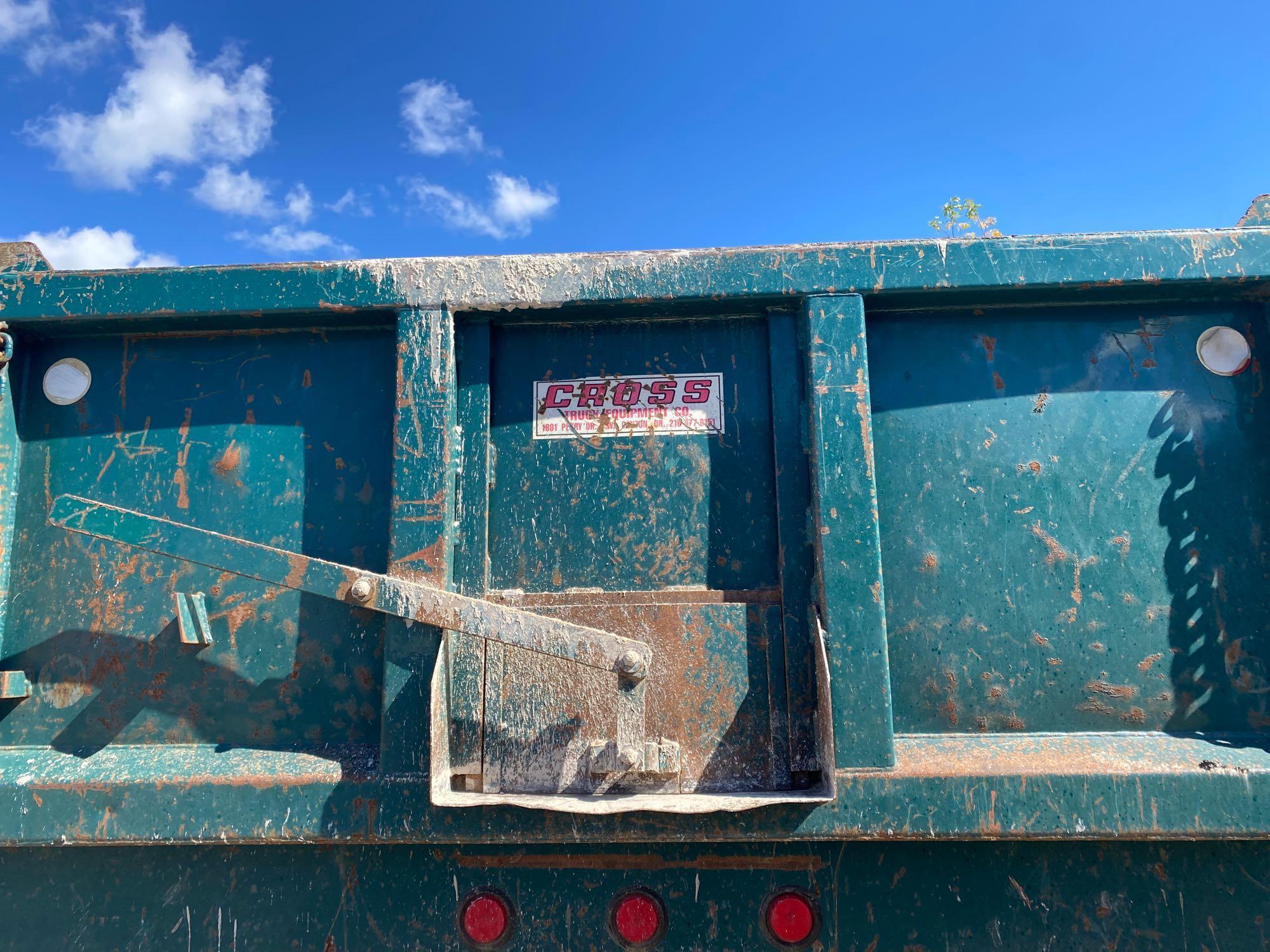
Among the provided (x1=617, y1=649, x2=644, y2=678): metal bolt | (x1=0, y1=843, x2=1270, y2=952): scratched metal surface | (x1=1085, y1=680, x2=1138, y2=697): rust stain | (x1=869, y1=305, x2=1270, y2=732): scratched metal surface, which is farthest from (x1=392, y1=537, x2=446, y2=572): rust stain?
(x1=1085, y1=680, x2=1138, y2=697): rust stain

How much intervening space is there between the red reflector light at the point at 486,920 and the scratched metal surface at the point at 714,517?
0.18m

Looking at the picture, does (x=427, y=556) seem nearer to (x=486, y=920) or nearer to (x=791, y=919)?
(x=486, y=920)

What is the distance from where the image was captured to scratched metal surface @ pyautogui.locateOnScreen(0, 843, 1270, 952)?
1.57 meters

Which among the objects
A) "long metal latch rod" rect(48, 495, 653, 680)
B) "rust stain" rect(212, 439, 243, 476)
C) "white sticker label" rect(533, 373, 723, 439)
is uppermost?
"white sticker label" rect(533, 373, 723, 439)

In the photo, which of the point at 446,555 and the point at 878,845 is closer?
the point at 878,845

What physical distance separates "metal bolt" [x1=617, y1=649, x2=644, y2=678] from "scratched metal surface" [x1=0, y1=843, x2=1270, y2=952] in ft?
1.34

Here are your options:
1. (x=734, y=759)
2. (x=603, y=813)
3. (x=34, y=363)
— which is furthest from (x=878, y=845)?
(x=34, y=363)

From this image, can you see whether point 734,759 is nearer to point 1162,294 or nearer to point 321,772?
point 321,772

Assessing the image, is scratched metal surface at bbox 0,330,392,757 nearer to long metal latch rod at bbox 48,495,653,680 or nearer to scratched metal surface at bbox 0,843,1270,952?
long metal latch rod at bbox 48,495,653,680

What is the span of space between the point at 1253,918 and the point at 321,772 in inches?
78.4

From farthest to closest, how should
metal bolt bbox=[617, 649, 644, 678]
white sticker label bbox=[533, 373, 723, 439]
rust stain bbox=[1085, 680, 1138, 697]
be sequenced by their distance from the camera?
white sticker label bbox=[533, 373, 723, 439] < rust stain bbox=[1085, 680, 1138, 697] < metal bolt bbox=[617, 649, 644, 678]

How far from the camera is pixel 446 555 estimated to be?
5.65 feet

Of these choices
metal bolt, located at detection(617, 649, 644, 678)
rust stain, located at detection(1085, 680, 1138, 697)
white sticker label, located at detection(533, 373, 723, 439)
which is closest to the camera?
metal bolt, located at detection(617, 649, 644, 678)

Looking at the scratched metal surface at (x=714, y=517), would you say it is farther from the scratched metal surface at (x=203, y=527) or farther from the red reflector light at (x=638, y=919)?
the red reflector light at (x=638, y=919)
